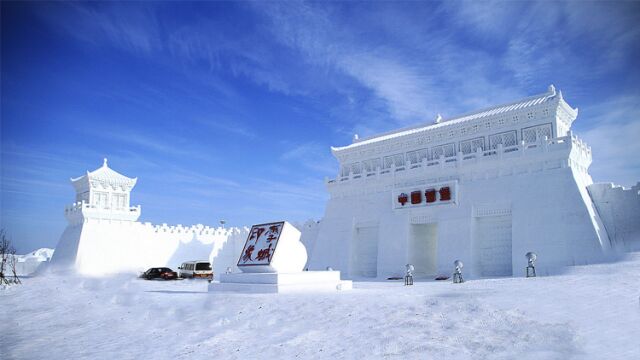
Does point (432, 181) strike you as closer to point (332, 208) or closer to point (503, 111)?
point (503, 111)

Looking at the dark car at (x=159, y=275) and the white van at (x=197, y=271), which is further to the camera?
the white van at (x=197, y=271)

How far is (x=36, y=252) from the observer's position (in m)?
48.3

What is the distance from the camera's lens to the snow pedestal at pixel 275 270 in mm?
16828

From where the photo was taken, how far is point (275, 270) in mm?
17375

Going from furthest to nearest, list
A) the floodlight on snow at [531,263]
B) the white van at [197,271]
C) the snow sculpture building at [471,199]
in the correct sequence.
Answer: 1. the white van at [197,271]
2. the snow sculpture building at [471,199]
3. the floodlight on snow at [531,263]

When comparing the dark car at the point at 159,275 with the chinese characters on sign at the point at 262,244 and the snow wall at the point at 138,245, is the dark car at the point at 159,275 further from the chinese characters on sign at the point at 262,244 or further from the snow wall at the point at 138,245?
the chinese characters on sign at the point at 262,244

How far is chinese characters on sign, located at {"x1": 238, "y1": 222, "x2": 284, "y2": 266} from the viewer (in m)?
18.0

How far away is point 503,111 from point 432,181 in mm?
5392

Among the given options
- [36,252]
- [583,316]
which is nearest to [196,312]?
[583,316]

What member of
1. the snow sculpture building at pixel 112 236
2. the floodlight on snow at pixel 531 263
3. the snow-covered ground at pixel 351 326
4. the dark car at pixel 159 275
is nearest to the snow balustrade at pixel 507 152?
the floodlight on snow at pixel 531 263

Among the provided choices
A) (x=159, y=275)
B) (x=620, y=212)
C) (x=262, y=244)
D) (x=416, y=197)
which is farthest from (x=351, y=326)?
(x=159, y=275)

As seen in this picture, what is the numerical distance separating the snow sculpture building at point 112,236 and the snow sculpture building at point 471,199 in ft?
38.7

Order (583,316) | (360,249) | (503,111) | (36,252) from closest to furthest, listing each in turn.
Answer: (583,316) → (503,111) → (360,249) → (36,252)

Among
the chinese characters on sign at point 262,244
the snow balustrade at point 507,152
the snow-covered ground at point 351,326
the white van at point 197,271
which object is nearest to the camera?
the snow-covered ground at point 351,326
